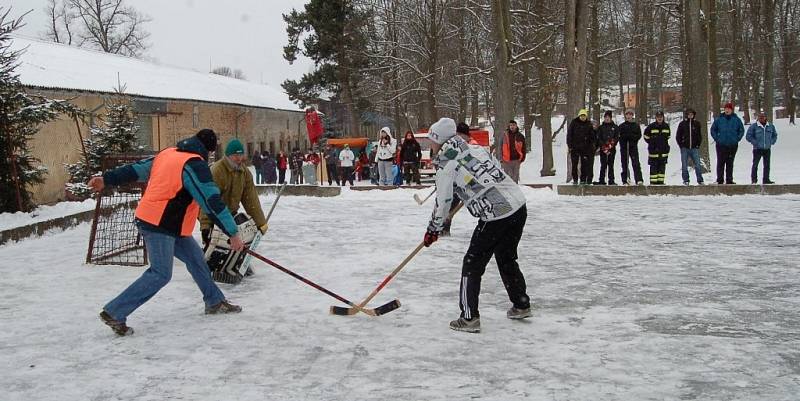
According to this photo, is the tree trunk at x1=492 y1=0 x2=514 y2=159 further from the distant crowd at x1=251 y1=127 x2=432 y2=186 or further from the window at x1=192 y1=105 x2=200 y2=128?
the window at x1=192 y1=105 x2=200 y2=128

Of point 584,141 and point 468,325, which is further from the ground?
point 584,141

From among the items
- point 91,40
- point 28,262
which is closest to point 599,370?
point 28,262

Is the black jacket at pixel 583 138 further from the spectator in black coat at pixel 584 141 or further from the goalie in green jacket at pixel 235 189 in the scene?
the goalie in green jacket at pixel 235 189

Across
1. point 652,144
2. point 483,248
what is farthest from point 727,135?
point 483,248

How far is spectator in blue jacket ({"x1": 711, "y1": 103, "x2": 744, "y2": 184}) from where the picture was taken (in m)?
14.8

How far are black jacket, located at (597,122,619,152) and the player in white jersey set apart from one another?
36.0ft

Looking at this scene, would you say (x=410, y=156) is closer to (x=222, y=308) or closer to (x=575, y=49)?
(x=575, y=49)

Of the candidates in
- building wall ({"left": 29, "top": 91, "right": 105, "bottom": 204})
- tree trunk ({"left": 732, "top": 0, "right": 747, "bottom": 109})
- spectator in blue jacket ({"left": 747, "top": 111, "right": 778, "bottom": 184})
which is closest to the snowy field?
spectator in blue jacket ({"left": 747, "top": 111, "right": 778, "bottom": 184})

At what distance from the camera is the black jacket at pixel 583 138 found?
1575 cm

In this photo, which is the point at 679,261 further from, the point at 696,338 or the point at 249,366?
the point at 249,366

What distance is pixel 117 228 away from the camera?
10656 mm

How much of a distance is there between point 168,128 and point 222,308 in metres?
28.7

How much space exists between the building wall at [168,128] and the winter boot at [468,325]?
387 inches

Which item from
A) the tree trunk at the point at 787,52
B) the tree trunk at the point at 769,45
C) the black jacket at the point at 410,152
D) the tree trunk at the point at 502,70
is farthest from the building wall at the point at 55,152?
the tree trunk at the point at 787,52
